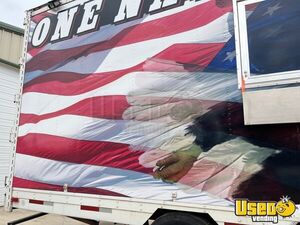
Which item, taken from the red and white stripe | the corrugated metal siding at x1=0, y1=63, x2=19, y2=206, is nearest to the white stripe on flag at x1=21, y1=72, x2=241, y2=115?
the red and white stripe

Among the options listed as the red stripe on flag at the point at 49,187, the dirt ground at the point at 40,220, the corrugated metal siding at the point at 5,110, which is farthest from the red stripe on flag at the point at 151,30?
the corrugated metal siding at the point at 5,110

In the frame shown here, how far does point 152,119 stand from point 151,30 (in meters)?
0.98

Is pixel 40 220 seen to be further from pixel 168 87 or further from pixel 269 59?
pixel 269 59

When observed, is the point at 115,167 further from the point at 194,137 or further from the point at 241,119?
the point at 241,119

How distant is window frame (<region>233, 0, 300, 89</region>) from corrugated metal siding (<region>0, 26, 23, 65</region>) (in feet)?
29.6

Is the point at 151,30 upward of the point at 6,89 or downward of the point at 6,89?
downward

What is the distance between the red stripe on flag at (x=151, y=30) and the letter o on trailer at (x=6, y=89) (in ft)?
20.4

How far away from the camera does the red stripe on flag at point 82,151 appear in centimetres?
394

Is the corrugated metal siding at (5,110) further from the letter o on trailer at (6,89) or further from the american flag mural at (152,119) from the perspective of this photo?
the american flag mural at (152,119)

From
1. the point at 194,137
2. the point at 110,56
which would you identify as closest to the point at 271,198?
the point at 194,137

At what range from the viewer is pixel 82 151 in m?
4.32

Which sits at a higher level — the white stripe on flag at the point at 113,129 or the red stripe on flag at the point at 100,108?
the red stripe on flag at the point at 100,108

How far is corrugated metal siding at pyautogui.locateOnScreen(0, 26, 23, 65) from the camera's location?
11095 mm

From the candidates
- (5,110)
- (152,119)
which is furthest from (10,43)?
(152,119)
